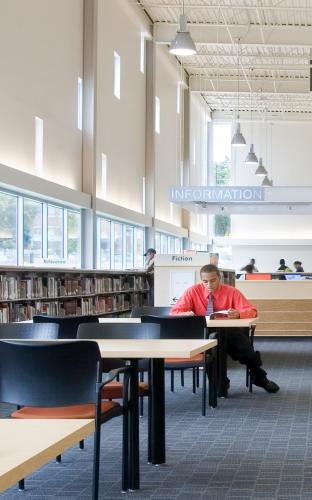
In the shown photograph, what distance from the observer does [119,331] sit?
4945mm

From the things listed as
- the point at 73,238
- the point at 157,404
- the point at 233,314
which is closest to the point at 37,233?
the point at 73,238

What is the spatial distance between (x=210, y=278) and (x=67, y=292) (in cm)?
442

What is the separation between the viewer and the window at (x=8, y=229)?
10.7 meters

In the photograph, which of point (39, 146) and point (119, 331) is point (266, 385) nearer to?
point (119, 331)

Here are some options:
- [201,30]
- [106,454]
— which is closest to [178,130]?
[201,30]

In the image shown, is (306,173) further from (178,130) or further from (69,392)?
(69,392)

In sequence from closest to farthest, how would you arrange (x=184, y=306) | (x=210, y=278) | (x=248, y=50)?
(x=210, y=278) → (x=184, y=306) → (x=248, y=50)

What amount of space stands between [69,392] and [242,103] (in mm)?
23656

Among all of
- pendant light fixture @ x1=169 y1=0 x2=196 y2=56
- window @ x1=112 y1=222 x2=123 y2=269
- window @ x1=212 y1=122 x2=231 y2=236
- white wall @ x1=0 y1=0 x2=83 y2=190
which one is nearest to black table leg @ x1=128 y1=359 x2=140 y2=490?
white wall @ x1=0 y1=0 x2=83 y2=190

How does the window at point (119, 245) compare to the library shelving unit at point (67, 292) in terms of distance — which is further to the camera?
the window at point (119, 245)

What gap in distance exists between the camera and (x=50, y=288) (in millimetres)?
10633

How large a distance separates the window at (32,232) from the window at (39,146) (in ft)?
1.48

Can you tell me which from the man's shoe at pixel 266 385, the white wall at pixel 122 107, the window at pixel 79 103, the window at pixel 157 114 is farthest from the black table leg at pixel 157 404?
the window at pixel 157 114

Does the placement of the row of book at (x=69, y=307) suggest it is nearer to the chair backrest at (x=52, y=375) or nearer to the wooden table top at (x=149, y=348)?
the wooden table top at (x=149, y=348)
